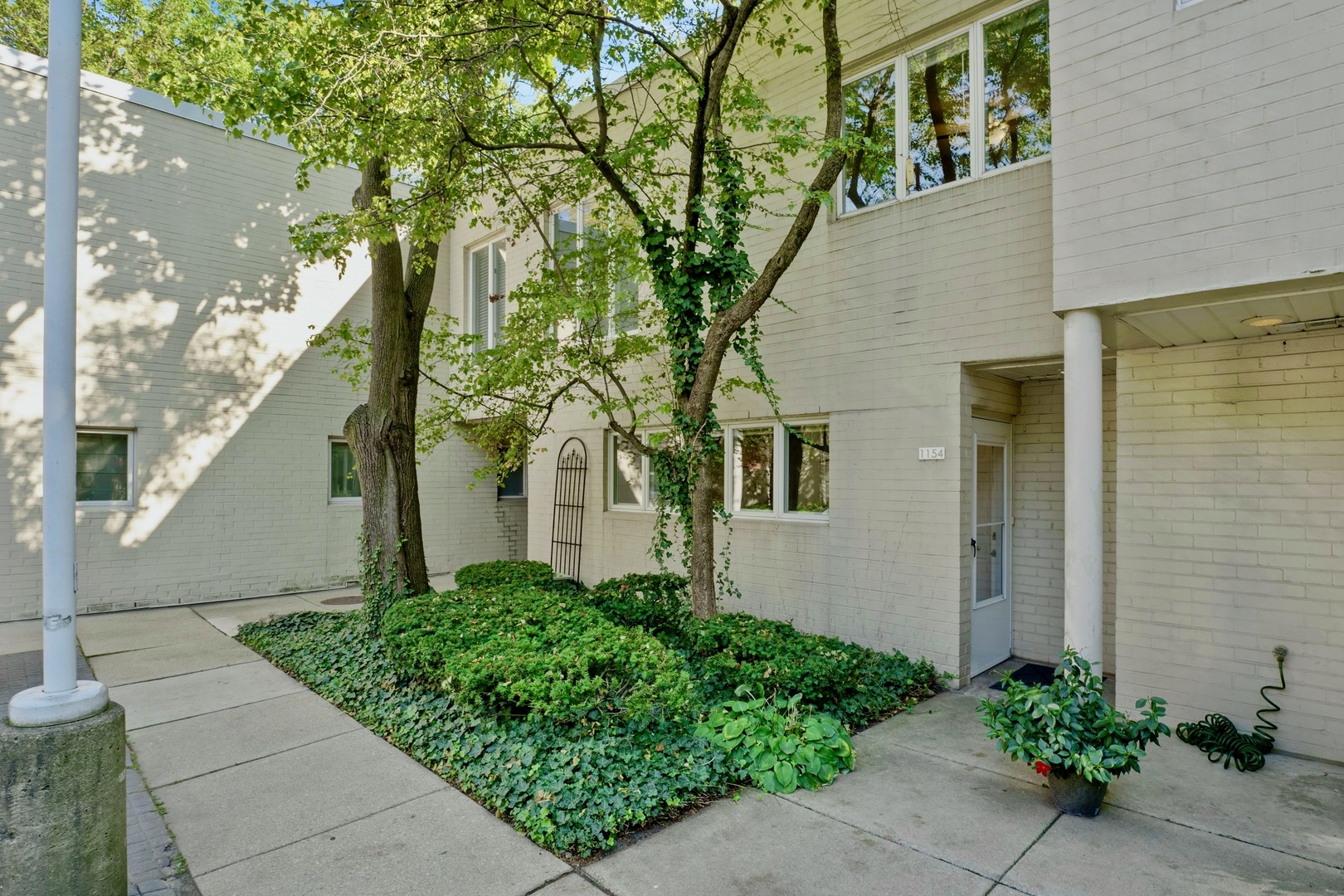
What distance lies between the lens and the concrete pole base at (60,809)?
2314 mm

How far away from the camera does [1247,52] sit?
137 inches

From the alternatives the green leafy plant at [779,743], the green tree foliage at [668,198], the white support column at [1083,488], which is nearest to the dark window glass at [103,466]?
the green tree foliage at [668,198]

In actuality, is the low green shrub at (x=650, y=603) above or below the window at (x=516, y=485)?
below

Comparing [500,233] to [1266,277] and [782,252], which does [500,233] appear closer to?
[782,252]

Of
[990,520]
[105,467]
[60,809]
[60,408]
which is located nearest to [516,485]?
[105,467]

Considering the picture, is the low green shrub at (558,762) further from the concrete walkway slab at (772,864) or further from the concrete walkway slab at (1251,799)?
the concrete walkway slab at (1251,799)

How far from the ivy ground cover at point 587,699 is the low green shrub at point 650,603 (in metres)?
0.27

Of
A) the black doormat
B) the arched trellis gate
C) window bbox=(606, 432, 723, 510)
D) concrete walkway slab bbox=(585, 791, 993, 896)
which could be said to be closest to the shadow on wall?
the arched trellis gate

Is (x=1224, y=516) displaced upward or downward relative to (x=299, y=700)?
upward

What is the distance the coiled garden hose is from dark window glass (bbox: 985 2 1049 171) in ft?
12.1

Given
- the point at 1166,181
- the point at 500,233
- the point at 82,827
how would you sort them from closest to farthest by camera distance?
1. the point at 82,827
2. the point at 1166,181
3. the point at 500,233

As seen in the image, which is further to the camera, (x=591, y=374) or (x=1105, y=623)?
(x=591, y=374)

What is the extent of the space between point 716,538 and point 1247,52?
5175 millimetres

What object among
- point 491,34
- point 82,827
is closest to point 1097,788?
point 82,827
